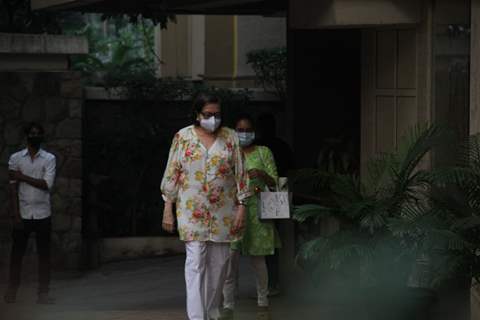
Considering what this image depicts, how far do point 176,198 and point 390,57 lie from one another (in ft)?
7.69

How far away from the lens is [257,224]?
35.2 feet

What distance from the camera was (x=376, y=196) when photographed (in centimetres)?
906

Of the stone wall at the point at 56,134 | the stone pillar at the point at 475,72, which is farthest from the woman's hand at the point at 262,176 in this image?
the stone wall at the point at 56,134

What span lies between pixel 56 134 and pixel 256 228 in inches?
202

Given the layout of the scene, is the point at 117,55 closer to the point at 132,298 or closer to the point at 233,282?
the point at 132,298

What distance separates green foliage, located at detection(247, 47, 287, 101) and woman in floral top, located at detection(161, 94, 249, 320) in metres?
7.80

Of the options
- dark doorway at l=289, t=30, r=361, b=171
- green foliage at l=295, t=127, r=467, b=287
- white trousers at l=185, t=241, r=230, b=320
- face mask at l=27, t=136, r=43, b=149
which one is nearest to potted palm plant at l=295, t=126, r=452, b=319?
green foliage at l=295, t=127, r=467, b=287

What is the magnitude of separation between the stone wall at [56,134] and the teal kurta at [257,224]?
4.89 m

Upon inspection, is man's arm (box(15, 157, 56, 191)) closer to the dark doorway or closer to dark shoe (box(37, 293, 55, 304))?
dark shoe (box(37, 293, 55, 304))

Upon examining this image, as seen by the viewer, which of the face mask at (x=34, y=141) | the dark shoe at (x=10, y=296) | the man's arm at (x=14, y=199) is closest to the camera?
the man's arm at (x=14, y=199)

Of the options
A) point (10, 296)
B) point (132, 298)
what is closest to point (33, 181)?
point (10, 296)

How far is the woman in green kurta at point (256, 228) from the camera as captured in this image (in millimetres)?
10469

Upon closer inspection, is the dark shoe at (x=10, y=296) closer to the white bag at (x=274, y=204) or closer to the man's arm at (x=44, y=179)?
the man's arm at (x=44, y=179)

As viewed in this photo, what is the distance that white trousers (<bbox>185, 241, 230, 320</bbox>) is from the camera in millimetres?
9172
